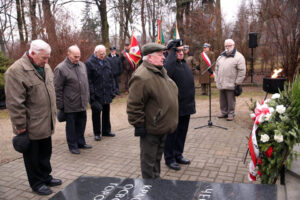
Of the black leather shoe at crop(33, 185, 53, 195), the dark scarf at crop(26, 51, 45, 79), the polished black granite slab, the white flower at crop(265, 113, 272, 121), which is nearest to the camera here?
the polished black granite slab

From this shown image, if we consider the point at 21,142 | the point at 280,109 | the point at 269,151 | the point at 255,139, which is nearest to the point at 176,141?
the point at 255,139

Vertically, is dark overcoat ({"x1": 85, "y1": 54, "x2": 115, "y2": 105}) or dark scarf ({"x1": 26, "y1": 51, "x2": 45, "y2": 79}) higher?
dark scarf ({"x1": 26, "y1": 51, "x2": 45, "y2": 79})

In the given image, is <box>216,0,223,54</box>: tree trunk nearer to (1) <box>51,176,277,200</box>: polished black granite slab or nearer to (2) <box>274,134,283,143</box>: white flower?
(2) <box>274,134,283,143</box>: white flower

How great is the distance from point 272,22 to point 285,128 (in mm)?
10671

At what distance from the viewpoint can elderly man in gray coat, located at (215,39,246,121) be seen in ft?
23.6

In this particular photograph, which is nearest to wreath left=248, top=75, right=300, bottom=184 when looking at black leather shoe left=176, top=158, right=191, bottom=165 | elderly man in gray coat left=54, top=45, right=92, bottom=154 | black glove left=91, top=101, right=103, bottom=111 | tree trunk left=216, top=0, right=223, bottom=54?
black leather shoe left=176, top=158, right=191, bottom=165

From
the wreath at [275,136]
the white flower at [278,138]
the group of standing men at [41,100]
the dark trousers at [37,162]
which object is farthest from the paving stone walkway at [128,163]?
the white flower at [278,138]

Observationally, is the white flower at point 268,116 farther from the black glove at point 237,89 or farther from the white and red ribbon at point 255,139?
the black glove at point 237,89

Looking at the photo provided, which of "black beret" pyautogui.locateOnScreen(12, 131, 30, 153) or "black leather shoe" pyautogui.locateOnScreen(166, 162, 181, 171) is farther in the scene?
"black leather shoe" pyautogui.locateOnScreen(166, 162, 181, 171)

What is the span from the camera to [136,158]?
513 cm

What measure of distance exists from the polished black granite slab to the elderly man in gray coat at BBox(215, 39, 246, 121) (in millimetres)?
5167

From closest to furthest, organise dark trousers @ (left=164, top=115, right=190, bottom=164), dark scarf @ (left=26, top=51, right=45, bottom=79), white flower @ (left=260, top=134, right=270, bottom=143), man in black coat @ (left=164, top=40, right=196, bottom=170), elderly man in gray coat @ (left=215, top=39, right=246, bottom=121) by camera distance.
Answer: white flower @ (left=260, top=134, right=270, bottom=143) → dark scarf @ (left=26, top=51, right=45, bottom=79) → man in black coat @ (left=164, top=40, right=196, bottom=170) → dark trousers @ (left=164, top=115, right=190, bottom=164) → elderly man in gray coat @ (left=215, top=39, right=246, bottom=121)

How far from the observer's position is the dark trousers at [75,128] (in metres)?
5.22

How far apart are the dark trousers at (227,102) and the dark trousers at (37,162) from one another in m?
5.08
